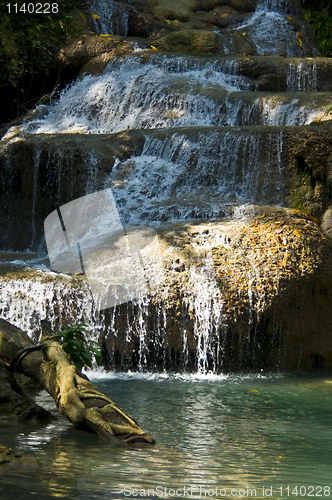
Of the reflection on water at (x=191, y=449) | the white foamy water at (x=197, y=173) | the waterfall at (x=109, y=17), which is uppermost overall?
the waterfall at (x=109, y=17)

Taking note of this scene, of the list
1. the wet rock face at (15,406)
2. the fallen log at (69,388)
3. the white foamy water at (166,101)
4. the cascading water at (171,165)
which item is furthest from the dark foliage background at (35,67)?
the wet rock face at (15,406)

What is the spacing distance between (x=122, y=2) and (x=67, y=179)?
10.4m

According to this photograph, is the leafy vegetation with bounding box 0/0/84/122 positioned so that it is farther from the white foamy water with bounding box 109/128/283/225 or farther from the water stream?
the white foamy water with bounding box 109/128/283/225

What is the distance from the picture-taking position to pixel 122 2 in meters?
18.4

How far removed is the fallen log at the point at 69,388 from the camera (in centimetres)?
385

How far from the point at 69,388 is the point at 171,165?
6.78 meters

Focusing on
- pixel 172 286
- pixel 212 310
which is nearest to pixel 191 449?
pixel 212 310

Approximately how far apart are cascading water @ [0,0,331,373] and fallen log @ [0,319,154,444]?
226 cm

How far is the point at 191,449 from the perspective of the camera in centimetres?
386

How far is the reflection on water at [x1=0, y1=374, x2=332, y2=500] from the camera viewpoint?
294 cm

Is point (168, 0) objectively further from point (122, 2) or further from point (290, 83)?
point (290, 83)

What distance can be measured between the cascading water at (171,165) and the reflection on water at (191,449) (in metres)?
1.17

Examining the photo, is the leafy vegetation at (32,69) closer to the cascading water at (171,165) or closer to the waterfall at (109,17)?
the waterfall at (109,17)

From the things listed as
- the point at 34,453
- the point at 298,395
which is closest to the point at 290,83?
the point at 298,395
